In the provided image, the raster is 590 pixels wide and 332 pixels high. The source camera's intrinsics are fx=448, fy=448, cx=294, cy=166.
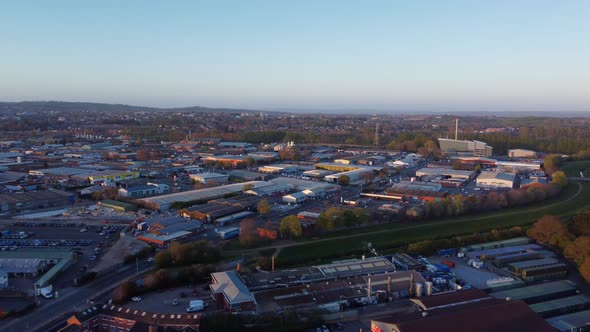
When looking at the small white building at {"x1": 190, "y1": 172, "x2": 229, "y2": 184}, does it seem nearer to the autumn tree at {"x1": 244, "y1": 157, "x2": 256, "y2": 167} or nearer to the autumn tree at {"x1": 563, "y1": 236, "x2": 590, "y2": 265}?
the autumn tree at {"x1": 244, "y1": 157, "x2": 256, "y2": 167}

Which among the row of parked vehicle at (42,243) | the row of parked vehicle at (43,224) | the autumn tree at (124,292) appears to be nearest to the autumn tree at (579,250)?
the autumn tree at (124,292)

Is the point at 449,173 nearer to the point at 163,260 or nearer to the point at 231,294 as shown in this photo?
the point at 163,260

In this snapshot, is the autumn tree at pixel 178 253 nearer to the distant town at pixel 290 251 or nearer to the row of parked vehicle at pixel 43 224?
the distant town at pixel 290 251

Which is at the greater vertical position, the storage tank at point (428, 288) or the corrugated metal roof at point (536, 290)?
the storage tank at point (428, 288)

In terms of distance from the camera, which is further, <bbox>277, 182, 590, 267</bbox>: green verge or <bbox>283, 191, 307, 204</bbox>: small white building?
<bbox>283, 191, 307, 204</bbox>: small white building

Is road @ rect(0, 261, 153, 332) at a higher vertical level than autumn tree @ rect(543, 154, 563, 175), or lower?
lower

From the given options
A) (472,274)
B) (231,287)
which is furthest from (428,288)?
(231,287)

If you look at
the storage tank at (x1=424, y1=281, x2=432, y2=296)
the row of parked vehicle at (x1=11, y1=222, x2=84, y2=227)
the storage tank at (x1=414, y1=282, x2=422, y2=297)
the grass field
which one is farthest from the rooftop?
the grass field
